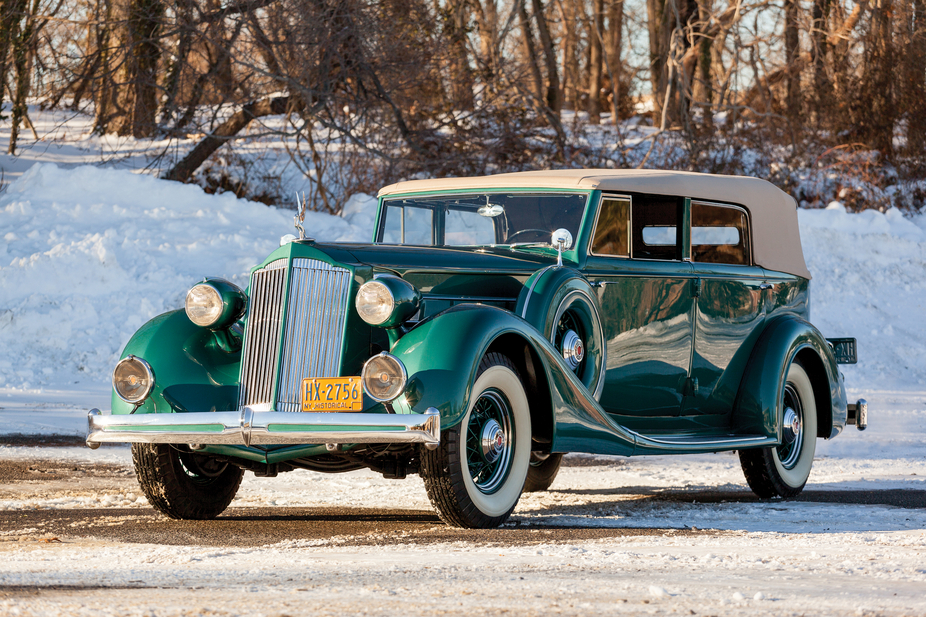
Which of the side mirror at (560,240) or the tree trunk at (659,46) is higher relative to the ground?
the tree trunk at (659,46)

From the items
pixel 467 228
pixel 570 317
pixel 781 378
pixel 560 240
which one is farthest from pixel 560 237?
pixel 781 378

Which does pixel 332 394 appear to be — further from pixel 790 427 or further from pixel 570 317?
pixel 790 427

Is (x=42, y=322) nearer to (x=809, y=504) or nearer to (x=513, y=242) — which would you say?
(x=513, y=242)

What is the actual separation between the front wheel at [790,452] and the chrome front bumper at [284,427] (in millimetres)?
3149

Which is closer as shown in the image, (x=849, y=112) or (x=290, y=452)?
(x=290, y=452)

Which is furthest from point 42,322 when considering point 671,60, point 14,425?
point 671,60

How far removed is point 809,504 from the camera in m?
6.73

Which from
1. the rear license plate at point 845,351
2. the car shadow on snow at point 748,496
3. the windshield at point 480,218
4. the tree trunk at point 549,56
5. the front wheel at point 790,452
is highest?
the tree trunk at point 549,56

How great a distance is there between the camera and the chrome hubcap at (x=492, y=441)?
207 inches

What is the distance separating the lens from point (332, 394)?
507cm

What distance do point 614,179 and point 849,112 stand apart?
16662 millimetres

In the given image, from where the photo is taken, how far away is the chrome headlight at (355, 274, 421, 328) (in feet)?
17.0

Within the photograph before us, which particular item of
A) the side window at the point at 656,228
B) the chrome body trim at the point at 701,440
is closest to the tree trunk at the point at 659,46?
the side window at the point at 656,228

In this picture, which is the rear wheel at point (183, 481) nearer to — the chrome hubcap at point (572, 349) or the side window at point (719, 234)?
the chrome hubcap at point (572, 349)
